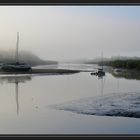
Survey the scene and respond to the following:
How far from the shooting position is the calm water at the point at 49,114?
3.75 metres

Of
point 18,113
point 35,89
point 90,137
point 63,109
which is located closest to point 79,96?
→ point 35,89

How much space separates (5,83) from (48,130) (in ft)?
8.18

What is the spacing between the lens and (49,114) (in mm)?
4457

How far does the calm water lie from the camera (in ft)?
12.3

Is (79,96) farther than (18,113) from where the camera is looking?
Yes

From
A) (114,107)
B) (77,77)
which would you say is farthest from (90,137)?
(77,77)

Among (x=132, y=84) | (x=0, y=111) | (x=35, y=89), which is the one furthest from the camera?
(x=132, y=84)

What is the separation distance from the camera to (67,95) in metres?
6.26

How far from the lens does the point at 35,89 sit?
A: 257 inches

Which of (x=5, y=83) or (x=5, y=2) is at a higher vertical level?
(x=5, y=2)

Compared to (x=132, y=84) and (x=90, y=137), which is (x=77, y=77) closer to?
(x=132, y=84)

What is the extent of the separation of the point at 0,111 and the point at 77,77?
4.39 metres

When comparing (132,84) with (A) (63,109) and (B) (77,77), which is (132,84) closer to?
(B) (77,77)

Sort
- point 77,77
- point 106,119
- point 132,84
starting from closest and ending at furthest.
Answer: point 106,119, point 132,84, point 77,77
